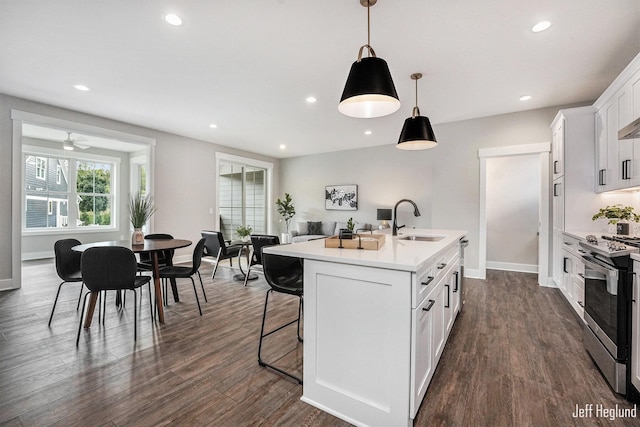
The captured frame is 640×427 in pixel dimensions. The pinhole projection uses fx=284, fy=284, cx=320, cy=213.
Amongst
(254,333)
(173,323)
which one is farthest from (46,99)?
(254,333)

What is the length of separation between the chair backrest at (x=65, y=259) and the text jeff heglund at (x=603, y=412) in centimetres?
418

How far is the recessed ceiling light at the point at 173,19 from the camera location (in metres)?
2.29

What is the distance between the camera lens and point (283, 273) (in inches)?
91.2

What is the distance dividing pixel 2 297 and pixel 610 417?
6078 millimetres

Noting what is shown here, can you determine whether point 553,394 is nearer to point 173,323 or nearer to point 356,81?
point 356,81

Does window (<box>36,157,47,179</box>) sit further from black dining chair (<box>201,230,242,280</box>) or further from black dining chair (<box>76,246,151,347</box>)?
black dining chair (<box>76,246,151,347</box>)

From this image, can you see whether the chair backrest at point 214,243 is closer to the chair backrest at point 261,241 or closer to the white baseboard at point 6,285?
the chair backrest at point 261,241

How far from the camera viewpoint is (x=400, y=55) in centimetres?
289

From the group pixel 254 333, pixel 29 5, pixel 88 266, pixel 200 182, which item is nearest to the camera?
pixel 29 5

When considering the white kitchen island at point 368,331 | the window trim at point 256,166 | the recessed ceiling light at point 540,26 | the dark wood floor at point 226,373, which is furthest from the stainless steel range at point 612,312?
the window trim at point 256,166

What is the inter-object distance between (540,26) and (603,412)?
113 inches

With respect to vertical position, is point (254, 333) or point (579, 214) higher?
point (579, 214)

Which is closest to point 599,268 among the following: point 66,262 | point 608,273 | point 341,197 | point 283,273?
point 608,273

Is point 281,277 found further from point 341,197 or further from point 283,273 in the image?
A: point 341,197
